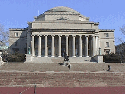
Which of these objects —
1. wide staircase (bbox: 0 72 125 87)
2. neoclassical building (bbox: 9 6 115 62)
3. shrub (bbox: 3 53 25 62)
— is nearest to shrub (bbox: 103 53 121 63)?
neoclassical building (bbox: 9 6 115 62)

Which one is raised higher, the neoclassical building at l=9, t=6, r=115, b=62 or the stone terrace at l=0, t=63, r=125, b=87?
the neoclassical building at l=9, t=6, r=115, b=62

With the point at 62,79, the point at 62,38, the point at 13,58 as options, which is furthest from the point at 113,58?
the point at 62,79

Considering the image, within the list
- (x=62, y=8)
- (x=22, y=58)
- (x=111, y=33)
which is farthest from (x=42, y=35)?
(x=111, y=33)

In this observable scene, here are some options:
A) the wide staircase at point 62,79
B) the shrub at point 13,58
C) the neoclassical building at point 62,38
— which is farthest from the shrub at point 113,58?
the wide staircase at point 62,79

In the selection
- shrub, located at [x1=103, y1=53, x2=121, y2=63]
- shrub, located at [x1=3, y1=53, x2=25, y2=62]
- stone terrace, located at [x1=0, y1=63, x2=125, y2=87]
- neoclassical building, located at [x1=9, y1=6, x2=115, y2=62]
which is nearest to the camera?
stone terrace, located at [x1=0, y1=63, x2=125, y2=87]

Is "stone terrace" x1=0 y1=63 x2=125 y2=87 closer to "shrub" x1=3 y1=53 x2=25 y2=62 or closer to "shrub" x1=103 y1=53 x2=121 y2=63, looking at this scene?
"shrub" x1=103 y1=53 x2=121 y2=63

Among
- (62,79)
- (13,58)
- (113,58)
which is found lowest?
(62,79)

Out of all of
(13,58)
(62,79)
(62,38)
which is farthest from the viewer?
(62,38)

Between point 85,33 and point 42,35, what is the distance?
12.5 meters

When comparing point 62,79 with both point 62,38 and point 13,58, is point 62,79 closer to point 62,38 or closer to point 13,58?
point 13,58

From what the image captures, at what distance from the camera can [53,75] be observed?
89.6ft
